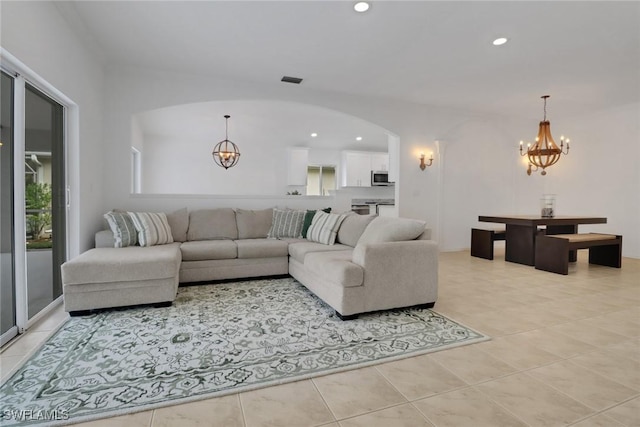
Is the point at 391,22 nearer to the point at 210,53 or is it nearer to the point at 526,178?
the point at 210,53

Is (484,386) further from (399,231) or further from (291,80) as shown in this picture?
(291,80)

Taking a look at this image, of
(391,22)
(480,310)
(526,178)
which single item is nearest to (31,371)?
(480,310)

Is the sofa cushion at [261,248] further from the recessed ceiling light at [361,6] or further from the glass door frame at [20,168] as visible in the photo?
the recessed ceiling light at [361,6]

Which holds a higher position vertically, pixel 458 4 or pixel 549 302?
pixel 458 4

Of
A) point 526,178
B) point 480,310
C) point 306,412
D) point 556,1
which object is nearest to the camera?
point 306,412

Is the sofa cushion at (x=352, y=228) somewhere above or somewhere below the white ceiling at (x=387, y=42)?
below

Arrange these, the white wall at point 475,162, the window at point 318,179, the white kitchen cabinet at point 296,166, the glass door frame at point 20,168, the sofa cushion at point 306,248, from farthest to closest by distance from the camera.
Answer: the window at point 318,179 → the white kitchen cabinet at point 296,166 → the white wall at point 475,162 → the sofa cushion at point 306,248 → the glass door frame at point 20,168

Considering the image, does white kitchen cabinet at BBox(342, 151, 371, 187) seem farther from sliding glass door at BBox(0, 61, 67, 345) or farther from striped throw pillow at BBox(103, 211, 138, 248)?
sliding glass door at BBox(0, 61, 67, 345)

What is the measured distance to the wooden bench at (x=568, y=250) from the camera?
4387mm

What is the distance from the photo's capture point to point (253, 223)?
14.6 feet

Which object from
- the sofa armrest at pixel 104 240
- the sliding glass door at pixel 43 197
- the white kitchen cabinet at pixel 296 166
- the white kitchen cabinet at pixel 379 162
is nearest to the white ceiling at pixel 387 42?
the sliding glass door at pixel 43 197

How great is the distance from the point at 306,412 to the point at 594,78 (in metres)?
5.58

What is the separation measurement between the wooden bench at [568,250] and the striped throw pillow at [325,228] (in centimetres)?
296

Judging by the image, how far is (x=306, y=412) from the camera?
1.52 meters
